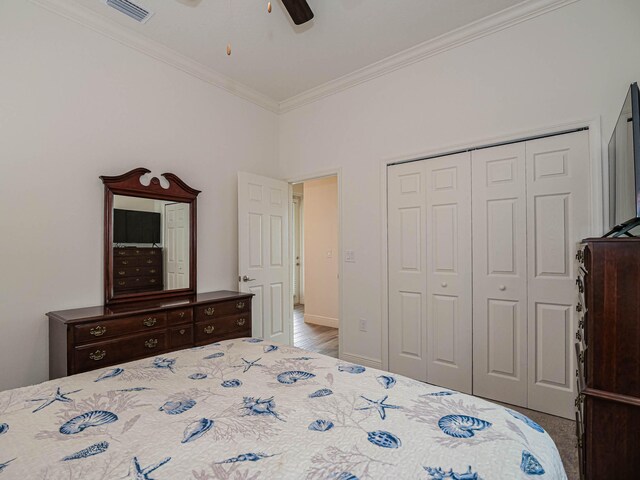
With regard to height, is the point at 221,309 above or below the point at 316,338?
above

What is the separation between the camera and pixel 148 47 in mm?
2801

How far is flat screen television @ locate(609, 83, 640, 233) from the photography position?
57.5 inches

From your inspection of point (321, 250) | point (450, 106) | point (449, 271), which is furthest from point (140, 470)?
point (321, 250)

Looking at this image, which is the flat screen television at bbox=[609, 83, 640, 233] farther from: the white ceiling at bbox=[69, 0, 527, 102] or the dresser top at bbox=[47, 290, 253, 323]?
the dresser top at bbox=[47, 290, 253, 323]

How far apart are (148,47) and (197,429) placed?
3.07 metres

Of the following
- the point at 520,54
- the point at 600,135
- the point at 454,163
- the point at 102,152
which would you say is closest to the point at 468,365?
the point at 454,163

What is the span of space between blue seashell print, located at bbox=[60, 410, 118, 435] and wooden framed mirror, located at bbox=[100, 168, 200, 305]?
1.75m

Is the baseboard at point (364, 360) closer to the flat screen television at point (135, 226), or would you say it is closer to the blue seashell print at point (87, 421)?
the flat screen television at point (135, 226)

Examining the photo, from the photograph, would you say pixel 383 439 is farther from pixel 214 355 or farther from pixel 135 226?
pixel 135 226

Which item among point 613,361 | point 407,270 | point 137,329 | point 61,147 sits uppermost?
point 61,147

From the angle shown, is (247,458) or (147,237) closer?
(247,458)

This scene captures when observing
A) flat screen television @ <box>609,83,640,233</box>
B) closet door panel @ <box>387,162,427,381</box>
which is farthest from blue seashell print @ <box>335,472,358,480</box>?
closet door panel @ <box>387,162,427,381</box>

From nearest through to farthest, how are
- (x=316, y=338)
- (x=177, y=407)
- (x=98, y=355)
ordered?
(x=177, y=407) < (x=98, y=355) < (x=316, y=338)

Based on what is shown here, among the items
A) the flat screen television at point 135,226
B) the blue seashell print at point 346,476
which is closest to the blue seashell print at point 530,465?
the blue seashell print at point 346,476
